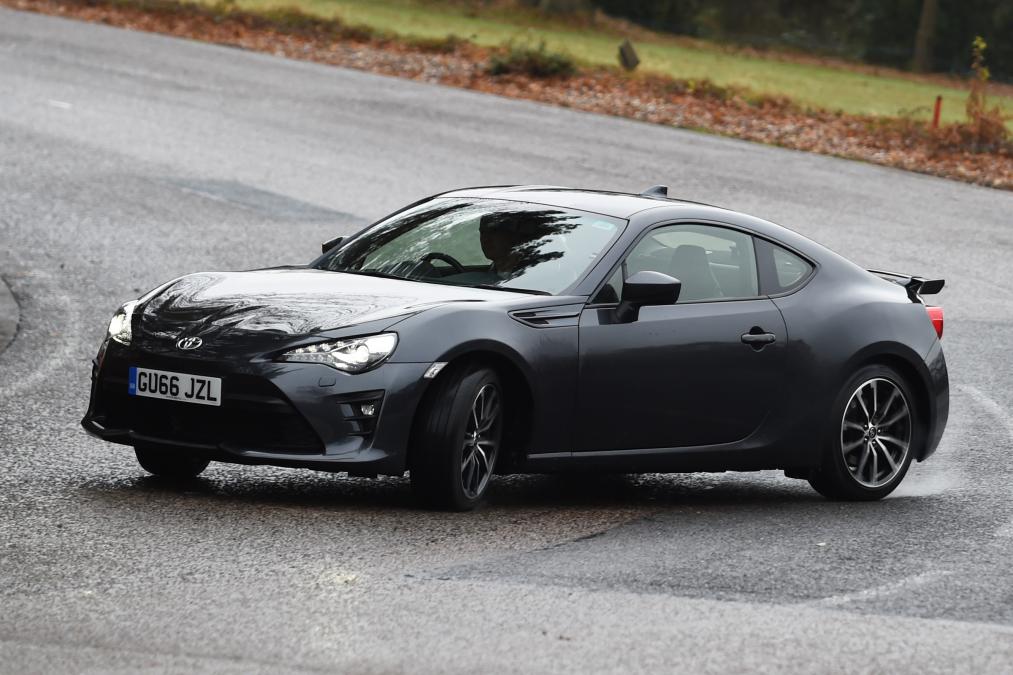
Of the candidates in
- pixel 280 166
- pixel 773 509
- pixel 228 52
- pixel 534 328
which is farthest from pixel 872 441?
pixel 228 52

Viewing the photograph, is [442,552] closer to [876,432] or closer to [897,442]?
[876,432]

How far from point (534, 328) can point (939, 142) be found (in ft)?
61.9

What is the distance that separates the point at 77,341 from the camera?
11.9 metres

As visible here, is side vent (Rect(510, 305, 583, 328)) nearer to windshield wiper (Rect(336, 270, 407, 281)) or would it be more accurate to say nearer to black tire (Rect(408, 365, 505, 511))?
black tire (Rect(408, 365, 505, 511))

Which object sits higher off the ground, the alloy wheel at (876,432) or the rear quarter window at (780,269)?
the rear quarter window at (780,269)

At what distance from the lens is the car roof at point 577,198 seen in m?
8.22

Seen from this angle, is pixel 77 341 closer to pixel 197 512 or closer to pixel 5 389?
pixel 5 389

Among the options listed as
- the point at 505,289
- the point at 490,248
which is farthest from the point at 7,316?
the point at 505,289

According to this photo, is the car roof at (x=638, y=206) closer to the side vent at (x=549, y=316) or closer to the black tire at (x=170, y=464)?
the side vent at (x=549, y=316)

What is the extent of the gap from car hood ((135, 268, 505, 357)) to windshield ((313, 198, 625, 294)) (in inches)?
9.1

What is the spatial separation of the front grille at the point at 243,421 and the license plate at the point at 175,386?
1.1 inches

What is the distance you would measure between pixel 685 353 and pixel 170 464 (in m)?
2.45

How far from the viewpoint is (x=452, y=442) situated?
7082mm

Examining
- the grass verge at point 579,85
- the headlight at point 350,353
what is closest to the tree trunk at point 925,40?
the grass verge at point 579,85
